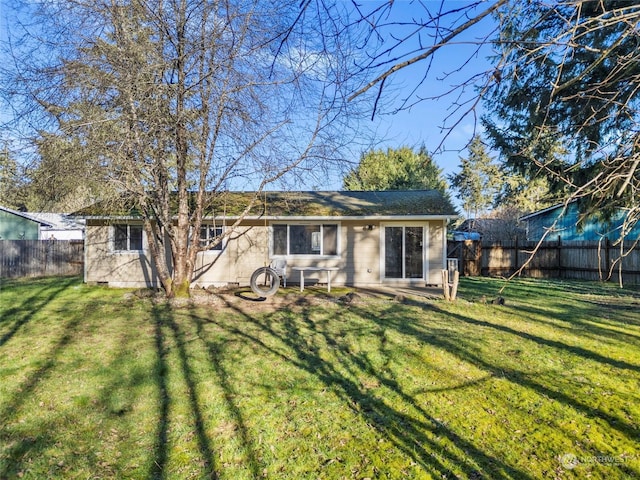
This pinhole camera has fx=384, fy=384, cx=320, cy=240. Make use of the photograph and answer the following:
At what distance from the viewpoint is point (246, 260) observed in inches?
481

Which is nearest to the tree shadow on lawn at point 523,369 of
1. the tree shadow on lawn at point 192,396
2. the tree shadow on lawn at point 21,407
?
the tree shadow on lawn at point 192,396

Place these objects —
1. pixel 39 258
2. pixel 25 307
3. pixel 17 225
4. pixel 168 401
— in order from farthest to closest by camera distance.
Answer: pixel 17 225, pixel 39 258, pixel 25 307, pixel 168 401

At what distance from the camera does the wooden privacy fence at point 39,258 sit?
51.4ft

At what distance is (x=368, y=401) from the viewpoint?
3.88m

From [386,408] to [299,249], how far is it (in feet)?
28.7

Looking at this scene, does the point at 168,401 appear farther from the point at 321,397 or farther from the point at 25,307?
the point at 25,307

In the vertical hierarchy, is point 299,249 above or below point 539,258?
above

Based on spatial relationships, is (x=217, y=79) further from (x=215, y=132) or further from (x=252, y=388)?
(x=252, y=388)

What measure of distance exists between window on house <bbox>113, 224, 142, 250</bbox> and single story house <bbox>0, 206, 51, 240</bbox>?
1493 cm

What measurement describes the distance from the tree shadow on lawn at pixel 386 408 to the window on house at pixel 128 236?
24.1ft

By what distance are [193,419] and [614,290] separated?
42.3 feet

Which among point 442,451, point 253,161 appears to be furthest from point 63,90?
point 442,451

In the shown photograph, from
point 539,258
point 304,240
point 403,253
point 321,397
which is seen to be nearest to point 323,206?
point 304,240

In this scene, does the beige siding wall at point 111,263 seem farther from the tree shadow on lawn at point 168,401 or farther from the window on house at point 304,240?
the tree shadow on lawn at point 168,401
